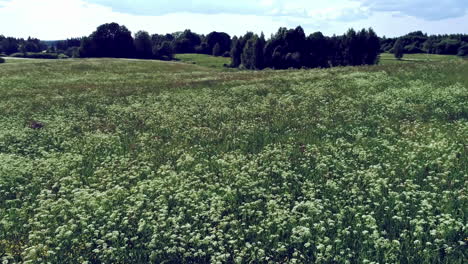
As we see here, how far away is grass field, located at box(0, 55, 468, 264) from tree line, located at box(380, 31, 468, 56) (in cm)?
10432

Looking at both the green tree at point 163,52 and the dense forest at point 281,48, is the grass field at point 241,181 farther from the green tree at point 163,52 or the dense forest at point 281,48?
the green tree at point 163,52

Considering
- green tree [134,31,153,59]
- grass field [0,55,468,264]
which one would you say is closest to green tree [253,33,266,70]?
green tree [134,31,153,59]

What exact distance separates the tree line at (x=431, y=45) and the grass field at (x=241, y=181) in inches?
4107

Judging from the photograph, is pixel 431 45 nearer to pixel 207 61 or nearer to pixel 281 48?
pixel 281 48

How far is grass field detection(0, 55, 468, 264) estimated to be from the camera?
29.0ft

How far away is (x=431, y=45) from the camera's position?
444 feet

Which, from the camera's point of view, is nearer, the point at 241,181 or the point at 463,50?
the point at 241,181

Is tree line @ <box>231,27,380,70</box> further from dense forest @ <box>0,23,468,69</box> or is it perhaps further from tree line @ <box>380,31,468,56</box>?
tree line @ <box>380,31,468,56</box>

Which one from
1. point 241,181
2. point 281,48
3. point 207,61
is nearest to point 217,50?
point 207,61

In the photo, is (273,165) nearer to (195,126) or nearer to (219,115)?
(195,126)

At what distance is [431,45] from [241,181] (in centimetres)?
14848

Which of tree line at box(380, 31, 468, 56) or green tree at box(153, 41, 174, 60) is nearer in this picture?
green tree at box(153, 41, 174, 60)

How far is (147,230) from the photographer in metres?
9.80

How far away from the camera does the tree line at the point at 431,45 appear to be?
125844 mm
